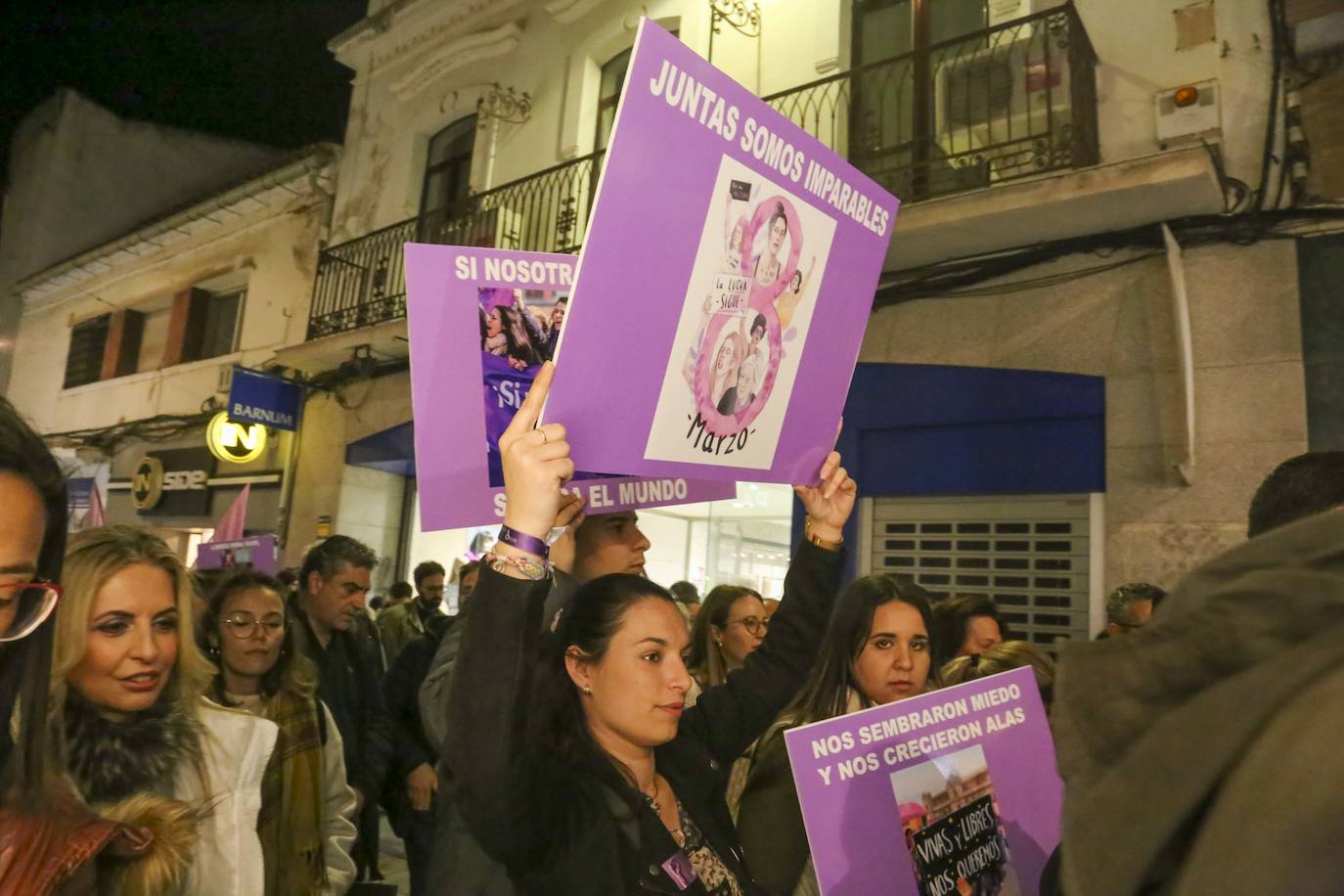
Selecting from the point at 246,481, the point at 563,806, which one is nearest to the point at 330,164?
the point at 246,481

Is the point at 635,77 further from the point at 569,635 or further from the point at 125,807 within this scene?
the point at 125,807

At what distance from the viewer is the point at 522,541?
1.48 meters

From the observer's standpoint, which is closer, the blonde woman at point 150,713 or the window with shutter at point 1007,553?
the blonde woman at point 150,713

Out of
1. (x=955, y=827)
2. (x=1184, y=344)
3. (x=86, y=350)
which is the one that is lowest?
(x=955, y=827)

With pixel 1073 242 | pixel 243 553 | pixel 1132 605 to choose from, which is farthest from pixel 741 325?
pixel 243 553

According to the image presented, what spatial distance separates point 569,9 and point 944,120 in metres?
4.79

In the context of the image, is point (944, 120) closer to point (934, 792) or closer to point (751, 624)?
point (751, 624)

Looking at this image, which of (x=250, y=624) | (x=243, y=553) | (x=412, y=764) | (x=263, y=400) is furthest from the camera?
(x=263, y=400)

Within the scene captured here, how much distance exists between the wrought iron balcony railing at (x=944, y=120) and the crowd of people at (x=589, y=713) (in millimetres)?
4118

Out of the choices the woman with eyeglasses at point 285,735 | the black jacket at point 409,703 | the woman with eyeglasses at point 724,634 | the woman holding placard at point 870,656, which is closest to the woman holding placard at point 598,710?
the woman holding placard at point 870,656

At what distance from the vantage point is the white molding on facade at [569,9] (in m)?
9.59

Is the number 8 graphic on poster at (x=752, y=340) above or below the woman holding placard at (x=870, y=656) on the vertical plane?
above

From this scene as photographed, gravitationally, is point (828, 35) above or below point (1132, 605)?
above

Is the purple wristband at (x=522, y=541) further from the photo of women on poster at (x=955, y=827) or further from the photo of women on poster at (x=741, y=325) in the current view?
the photo of women on poster at (x=955, y=827)
